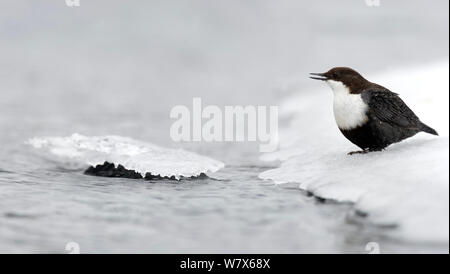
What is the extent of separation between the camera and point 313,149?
21.7ft

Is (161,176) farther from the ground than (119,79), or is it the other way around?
(119,79)

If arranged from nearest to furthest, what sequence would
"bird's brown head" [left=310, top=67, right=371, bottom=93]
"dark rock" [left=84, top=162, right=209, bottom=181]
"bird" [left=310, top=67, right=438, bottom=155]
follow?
"bird" [left=310, top=67, right=438, bottom=155] < "bird's brown head" [left=310, top=67, right=371, bottom=93] < "dark rock" [left=84, top=162, right=209, bottom=181]

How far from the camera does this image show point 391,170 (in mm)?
4418

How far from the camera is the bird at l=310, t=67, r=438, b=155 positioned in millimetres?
5141

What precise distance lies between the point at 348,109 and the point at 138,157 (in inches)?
83.2

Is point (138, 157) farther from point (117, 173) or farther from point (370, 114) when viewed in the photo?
point (370, 114)

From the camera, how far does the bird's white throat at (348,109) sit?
5.14 metres

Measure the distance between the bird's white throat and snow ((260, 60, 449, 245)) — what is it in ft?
1.09

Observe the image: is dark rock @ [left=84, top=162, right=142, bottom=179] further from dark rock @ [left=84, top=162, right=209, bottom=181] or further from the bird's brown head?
the bird's brown head

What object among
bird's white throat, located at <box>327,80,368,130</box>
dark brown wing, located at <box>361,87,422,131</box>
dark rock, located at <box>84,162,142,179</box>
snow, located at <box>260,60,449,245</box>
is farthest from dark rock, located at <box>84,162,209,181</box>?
dark brown wing, located at <box>361,87,422,131</box>
